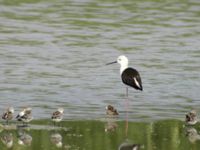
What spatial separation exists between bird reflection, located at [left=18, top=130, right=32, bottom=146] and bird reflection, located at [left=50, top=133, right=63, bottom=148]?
42 centimetres

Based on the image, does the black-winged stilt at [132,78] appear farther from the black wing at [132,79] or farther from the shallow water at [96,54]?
the shallow water at [96,54]

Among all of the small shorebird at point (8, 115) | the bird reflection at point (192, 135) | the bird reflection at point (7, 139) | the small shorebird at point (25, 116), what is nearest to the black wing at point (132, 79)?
the bird reflection at point (192, 135)

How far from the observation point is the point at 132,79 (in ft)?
69.7

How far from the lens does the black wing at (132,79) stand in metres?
21.1

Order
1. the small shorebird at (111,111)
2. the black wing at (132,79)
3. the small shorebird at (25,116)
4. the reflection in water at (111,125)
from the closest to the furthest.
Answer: the small shorebird at (25,116) → the reflection in water at (111,125) → the small shorebird at (111,111) → the black wing at (132,79)

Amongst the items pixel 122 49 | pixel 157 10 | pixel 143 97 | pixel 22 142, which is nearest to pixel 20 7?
pixel 157 10

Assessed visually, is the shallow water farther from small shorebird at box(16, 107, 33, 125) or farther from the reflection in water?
small shorebird at box(16, 107, 33, 125)

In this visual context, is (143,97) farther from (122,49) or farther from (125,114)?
(122,49)

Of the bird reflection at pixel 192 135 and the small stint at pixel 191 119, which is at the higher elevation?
the small stint at pixel 191 119

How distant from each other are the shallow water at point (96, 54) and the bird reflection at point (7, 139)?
2060 millimetres

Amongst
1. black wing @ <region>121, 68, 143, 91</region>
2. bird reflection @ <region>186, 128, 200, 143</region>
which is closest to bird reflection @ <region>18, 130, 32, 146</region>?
bird reflection @ <region>186, 128, 200, 143</region>

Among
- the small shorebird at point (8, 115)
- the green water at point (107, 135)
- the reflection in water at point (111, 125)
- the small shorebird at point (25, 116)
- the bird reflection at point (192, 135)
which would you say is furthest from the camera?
the small shorebird at point (8, 115)

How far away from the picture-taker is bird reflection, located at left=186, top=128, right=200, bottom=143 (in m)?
17.4

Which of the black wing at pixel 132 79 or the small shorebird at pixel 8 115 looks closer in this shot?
the small shorebird at pixel 8 115
